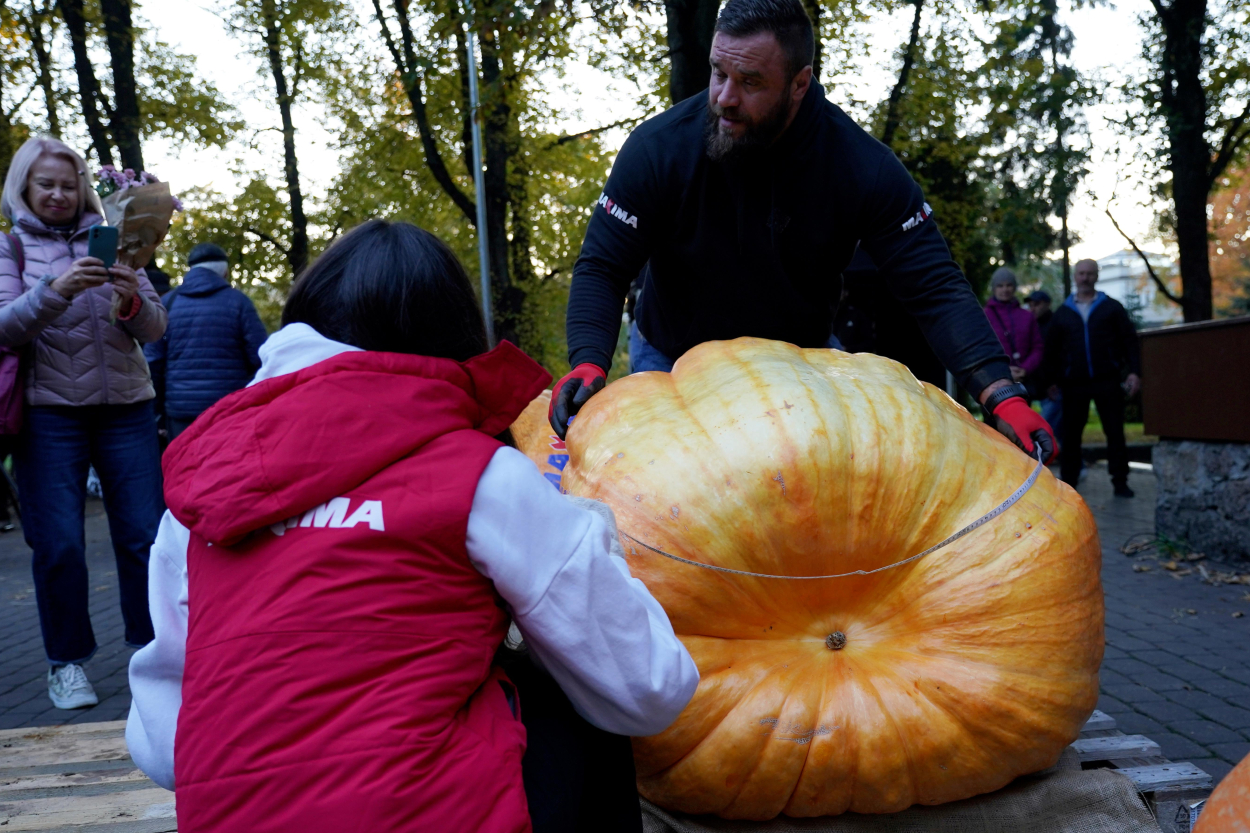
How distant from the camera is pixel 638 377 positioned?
2328 mm

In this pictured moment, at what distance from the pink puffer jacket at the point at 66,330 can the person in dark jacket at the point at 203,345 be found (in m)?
1.67

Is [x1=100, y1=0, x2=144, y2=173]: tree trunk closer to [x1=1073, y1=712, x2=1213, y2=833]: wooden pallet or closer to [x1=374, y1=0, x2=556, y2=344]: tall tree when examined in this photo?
[x1=374, y1=0, x2=556, y2=344]: tall tree

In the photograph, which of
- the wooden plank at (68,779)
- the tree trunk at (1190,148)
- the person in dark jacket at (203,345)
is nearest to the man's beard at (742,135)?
the wooden plank at (68,779)

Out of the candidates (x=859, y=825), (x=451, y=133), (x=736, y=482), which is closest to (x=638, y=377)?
(x=736, y=482)

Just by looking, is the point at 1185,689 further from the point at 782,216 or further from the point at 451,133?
the point at 451,133

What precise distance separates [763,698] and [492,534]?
75 centimetres

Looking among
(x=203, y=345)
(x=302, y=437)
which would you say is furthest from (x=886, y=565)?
(x=203, y=345)

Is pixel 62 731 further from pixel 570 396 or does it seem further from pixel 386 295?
pixel 386 295

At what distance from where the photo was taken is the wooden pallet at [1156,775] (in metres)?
2.08

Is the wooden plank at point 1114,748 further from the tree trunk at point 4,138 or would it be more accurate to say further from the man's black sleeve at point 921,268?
the tree trunk at point 4,138

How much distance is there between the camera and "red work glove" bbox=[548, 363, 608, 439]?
7.75 feet

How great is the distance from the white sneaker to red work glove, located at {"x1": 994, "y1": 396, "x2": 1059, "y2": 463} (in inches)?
136

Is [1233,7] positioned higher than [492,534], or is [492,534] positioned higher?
[1233,7]

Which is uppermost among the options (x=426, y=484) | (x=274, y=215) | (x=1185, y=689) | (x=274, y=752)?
(x=274, y=215)
